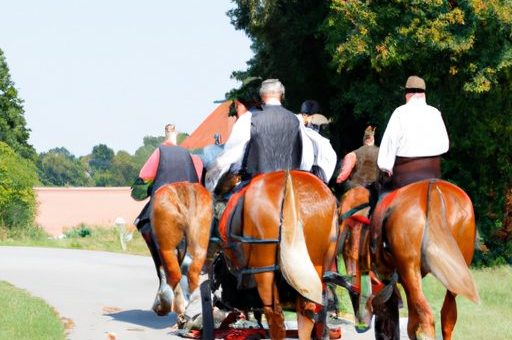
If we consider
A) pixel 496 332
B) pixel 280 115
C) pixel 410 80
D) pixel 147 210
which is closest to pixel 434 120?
pixel 410 80

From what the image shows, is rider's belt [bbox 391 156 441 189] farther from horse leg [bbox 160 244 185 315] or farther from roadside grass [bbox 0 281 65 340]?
roadside grass [bbox 0 281 65 340]

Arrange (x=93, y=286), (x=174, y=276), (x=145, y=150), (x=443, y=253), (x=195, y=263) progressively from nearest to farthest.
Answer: (x=443, y=253) → (x=195, y=263) → (x=174, y=276) → (x=93, y=286) → (x=145, y=150)

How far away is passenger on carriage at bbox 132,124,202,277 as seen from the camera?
1338 centimetres

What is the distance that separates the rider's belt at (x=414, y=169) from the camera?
981 cm

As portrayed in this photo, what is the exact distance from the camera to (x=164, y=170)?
43.9 ft

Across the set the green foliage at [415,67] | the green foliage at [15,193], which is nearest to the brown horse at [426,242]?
the green foliage at [415,67]

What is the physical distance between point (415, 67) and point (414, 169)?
46.6 feet

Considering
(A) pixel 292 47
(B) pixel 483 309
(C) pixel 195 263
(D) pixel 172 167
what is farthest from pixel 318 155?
(A) pixel 292 47

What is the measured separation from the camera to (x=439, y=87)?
78.6 ft

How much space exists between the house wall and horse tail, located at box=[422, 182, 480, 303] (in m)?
52.7

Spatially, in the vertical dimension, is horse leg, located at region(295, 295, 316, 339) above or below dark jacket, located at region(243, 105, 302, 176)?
below

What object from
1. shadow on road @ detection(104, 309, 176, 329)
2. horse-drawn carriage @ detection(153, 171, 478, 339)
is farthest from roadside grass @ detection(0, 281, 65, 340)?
horse-drawn carriage @ detection(153, 171, 478, 339)

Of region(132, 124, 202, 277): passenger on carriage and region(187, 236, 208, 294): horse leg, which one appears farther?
region(132, 124, 202, 277): passenger on carriage

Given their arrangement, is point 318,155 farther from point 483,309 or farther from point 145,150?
point 145,150
